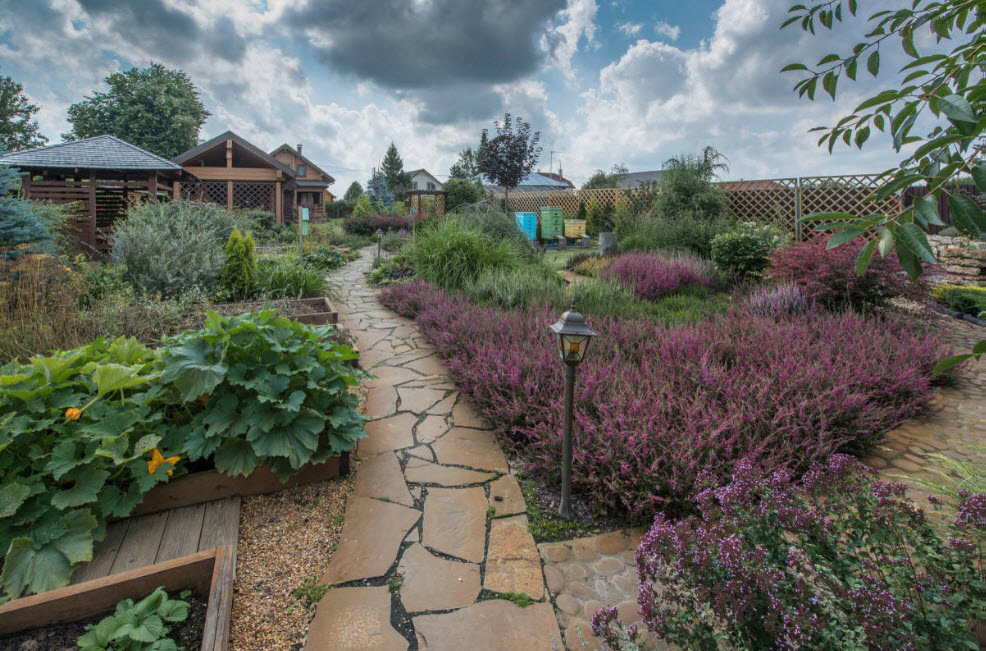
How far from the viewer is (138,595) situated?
1.56 meters

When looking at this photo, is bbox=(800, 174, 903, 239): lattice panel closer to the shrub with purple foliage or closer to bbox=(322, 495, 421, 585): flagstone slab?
the shrub with purple foliage

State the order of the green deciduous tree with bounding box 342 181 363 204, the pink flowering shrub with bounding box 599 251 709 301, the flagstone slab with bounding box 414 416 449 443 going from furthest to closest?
the green deciduous tree with bounding box 342 181 363 204 → the pink flowering shrub with bounding box 599 251 709 301 → the flagstone slab with bounding box 414 416 449 443

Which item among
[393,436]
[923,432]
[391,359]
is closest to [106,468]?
[393,436]

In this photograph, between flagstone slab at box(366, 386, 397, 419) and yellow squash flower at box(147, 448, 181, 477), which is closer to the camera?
yellow squash flower at box(147, 448, 181, 477)

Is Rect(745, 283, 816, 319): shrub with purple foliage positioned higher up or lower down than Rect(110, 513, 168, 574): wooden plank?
higher up

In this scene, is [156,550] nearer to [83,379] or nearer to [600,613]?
[83,379]

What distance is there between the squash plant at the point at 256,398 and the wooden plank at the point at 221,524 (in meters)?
0.16

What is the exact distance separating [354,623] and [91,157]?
1246 centimetres

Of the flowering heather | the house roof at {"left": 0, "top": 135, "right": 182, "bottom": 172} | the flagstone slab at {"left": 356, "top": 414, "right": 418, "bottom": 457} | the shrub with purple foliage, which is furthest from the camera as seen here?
the house roof at {"left": 0, "top": 135, "right": 182, "bottom": 172}

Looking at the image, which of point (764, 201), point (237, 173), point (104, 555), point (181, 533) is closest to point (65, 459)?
point (104, 555)

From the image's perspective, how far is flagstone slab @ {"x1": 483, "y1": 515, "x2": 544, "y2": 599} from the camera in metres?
1.81

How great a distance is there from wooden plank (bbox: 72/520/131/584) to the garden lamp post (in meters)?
1.89

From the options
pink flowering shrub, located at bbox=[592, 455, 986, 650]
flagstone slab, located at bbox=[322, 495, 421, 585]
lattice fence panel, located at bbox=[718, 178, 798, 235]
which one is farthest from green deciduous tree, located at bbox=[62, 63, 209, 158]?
pink flowering shrub, located at bbox=[592, 455, 986, 650]

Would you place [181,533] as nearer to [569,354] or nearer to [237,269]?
[569,354]
